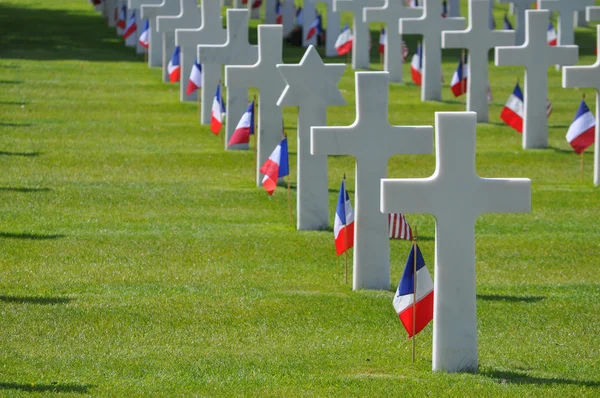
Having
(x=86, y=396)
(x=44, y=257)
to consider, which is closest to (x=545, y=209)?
(x=44, y=257)

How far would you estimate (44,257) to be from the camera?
14250mm

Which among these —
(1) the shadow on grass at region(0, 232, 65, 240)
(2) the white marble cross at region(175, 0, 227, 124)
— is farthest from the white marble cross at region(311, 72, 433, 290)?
(2) the white marble cross at region(175, 0, 227, 124)

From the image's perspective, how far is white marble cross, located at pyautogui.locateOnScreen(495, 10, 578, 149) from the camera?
21984 mm

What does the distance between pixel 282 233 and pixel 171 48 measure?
1468cm

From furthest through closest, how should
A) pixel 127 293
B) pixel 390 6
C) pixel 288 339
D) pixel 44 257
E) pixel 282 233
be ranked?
1. pixel 390 6
2. pixel 282 233
3. pixel 44 257
4. pixel 127 293
5. pixel 288 339

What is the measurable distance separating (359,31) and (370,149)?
67.2ft

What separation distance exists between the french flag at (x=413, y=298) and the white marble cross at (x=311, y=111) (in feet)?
17.9

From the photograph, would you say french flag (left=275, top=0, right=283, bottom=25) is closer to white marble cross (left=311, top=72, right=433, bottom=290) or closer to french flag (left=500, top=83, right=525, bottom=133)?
french flag (left=500, top=83, right=525, bottom=133)

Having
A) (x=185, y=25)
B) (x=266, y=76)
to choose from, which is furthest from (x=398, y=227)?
(x=185, y=25)

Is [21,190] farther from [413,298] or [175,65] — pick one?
[413,298]

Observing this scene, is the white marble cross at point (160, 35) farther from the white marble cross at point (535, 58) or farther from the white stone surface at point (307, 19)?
the white marble cross at point (535, 58)

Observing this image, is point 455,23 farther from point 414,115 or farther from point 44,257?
point 44,257

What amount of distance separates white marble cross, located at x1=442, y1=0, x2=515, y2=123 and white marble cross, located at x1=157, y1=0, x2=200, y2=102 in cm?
542

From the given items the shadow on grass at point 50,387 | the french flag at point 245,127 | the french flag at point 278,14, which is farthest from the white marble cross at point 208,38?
the french flag at point 278,14
